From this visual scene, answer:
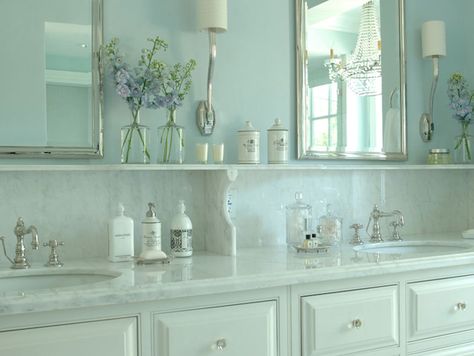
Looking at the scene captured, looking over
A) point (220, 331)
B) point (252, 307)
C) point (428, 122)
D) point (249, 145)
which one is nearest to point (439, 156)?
point (428, 122)

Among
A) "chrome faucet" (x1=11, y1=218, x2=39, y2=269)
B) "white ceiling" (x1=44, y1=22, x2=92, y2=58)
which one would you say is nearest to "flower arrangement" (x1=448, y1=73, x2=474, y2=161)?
"white ceiling" (x1=44, y1=22, x2=92, y2=58)

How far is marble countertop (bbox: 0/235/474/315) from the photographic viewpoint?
133 cm

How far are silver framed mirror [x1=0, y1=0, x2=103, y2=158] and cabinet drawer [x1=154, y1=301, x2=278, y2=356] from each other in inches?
27.3

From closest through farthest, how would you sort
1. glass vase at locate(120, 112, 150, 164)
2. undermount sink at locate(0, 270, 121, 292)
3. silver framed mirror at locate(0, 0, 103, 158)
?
undermount sink at locate(0, 270, 121, 292) → silver framed mirror at locate(0, 0, 103, 158) → glass vase at locate(120, 112, 150, 164)

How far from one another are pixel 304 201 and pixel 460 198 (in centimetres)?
92

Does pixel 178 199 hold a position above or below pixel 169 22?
below

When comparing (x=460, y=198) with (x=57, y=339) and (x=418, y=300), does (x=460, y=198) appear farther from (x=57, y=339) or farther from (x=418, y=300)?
(x=57, y=339)

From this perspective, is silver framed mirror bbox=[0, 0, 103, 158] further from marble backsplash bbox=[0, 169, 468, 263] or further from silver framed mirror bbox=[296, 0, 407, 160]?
silver framed mirror bbox=[296, 0, 407, 160]

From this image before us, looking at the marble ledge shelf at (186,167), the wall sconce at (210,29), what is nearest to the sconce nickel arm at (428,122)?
the marble ledge shelf at (186,167)

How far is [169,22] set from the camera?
6.72 ft

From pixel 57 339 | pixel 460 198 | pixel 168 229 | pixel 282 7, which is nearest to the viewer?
pixel 57 339

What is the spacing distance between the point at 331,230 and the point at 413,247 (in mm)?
387

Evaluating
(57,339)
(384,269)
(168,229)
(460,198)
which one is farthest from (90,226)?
(460,198)

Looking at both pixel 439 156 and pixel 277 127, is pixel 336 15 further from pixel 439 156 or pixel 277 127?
pixel 439 156
